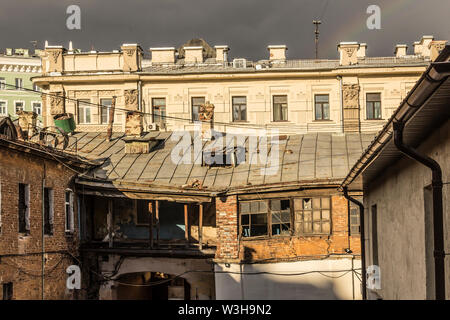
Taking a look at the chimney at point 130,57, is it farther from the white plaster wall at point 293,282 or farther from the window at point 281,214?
the white plaster wall at point 293,282

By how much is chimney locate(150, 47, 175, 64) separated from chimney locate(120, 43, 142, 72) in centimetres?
164

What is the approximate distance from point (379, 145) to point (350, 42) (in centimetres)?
2750

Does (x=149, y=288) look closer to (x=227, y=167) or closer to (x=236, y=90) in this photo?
(x=227, y=167)

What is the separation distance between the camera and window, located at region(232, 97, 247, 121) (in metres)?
36.7

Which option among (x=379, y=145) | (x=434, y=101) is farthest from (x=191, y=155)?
(x=434, y=101)

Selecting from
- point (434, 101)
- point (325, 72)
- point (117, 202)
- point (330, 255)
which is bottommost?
point (330, 255)

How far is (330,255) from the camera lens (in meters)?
23.4

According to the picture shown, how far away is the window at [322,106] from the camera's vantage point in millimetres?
36500

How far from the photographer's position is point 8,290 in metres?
18.1

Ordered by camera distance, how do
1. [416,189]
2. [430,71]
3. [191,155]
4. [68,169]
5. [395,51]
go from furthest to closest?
1. [395,51]
2. [191,155]
3. [68,169]
4. [416,189]
5. [430,71]

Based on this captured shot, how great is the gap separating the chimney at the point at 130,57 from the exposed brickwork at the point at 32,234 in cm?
1498

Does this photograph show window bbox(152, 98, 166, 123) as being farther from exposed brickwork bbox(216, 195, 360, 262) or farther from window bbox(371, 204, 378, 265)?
window bbox(371, 204, 378, 265)

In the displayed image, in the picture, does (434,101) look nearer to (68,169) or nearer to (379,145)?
(379,145)

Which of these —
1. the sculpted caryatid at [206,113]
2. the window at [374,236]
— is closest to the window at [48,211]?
the window at [374,236]
